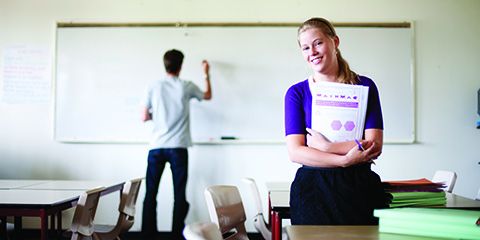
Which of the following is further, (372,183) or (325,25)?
(325,25)

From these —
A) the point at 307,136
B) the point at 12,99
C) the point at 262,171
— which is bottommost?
the point at 262,171

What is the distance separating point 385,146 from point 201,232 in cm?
348

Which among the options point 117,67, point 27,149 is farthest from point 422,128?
point 27,149

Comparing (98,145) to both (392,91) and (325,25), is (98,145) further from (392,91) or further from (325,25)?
(325,25)

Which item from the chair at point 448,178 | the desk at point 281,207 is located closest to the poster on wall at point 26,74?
the desk at point 281,207

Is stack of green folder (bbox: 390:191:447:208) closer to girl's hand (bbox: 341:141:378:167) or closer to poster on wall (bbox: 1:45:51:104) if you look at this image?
girl's hand (bbox: 341:141:378:167)

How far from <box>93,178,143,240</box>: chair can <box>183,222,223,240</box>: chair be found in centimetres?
181

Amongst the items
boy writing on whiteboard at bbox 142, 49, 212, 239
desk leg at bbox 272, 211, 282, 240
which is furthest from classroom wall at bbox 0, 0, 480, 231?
desk leg at bbox 272, 211, 282, 240

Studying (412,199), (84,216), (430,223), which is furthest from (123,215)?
(430,223)

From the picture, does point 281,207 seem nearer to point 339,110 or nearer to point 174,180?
point 339,110

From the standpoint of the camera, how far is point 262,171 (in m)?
4.29

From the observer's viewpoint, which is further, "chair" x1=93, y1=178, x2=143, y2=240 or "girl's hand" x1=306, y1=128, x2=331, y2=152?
"chair" x1=93, y1=178, x2=143, y2=240

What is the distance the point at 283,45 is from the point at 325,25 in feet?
8.92

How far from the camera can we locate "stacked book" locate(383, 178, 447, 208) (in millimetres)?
1371
